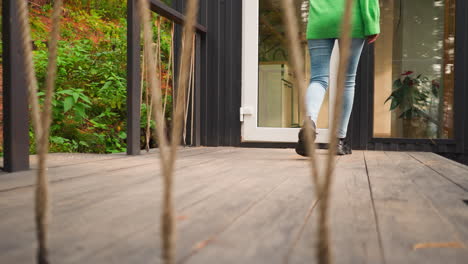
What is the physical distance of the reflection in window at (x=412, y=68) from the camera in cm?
307

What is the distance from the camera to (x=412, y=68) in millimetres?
3266

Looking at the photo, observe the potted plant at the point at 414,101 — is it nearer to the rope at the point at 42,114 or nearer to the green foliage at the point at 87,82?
the green foliage at the point at 87,82

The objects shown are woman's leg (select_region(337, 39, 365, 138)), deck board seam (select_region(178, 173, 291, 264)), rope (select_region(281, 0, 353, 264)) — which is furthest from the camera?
woman's leg (select_region(337, 39, 365, 138))

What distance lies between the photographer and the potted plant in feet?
10.3

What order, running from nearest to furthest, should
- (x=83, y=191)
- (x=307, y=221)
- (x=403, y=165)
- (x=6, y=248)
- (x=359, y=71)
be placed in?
(x=6, y=248)
(x=307, y=221)
(x=83, y=191)
(x=403, y=165)
(x=359, y=71)

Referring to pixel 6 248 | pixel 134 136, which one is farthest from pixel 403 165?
pixel 6 248

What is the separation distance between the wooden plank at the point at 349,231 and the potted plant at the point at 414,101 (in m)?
2.21

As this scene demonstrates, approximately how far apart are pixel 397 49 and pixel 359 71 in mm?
679

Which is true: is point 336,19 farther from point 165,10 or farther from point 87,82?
point 87,82

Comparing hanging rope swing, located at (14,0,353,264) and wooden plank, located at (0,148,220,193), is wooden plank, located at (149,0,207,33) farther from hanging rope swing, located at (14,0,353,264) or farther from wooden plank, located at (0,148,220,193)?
hanging rope swing, located at (14,0,353,264)

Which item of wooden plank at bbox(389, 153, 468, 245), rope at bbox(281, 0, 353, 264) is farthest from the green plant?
rope at bbox(281, 0, 353, 264)

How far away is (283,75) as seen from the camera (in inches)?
130

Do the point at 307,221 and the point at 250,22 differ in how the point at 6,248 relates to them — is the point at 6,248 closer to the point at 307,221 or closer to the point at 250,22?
the point at 307,221

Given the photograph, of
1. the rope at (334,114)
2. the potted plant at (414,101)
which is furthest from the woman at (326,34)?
the rope at (334,114)
